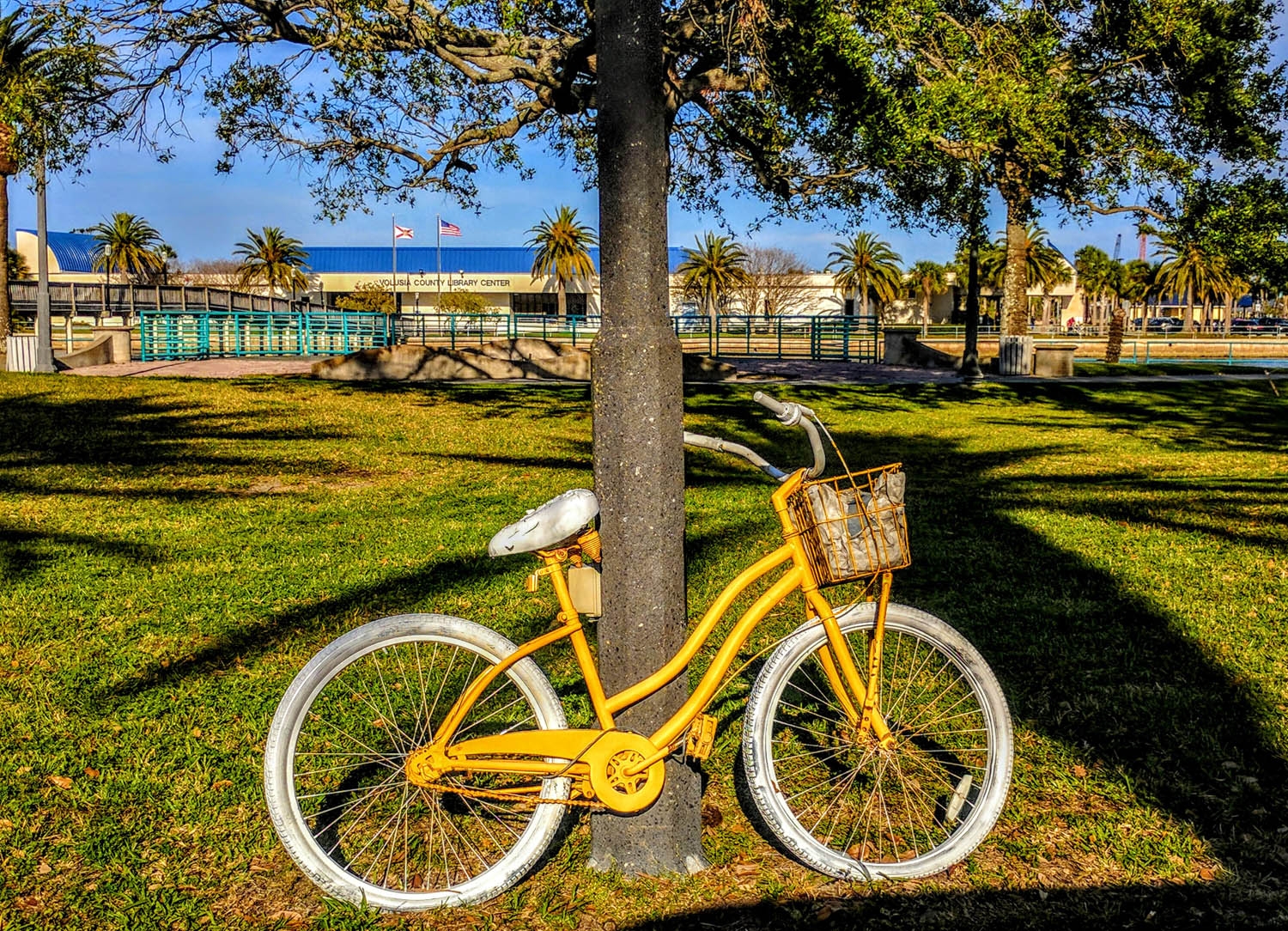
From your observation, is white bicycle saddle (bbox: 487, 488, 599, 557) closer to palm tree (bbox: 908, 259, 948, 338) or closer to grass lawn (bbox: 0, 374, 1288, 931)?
grass lawn (bbox: 0, 374, 1288, 931)

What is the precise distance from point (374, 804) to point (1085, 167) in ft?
47.7

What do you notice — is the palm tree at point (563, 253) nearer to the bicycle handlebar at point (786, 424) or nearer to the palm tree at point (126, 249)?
the palm tree at point (126, 249)

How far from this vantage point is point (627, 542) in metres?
2.95

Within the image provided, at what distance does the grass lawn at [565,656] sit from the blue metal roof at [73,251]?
74412 millimetres

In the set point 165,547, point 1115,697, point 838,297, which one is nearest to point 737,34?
point 165,547

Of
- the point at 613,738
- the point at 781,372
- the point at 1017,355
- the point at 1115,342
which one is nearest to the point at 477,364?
the point at 781,372

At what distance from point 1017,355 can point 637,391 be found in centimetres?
2605

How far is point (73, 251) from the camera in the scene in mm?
78562

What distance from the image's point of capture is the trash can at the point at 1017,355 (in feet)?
88.7

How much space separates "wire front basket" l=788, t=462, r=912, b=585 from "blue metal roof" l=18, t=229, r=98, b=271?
276ft

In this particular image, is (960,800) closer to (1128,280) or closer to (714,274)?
(714,274)

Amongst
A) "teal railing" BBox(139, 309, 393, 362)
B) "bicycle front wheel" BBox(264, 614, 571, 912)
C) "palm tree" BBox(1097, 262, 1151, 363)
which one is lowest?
"bicycle front wheel" BBox(264, 614, 571, 912)

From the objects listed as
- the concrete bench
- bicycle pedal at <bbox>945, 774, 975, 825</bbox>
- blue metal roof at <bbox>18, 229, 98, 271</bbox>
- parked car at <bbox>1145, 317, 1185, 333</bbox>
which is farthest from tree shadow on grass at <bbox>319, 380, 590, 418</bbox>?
parked car at <bbox>1145, 317, 1185, 333</bbox>

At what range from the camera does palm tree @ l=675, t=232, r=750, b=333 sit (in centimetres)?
6950
